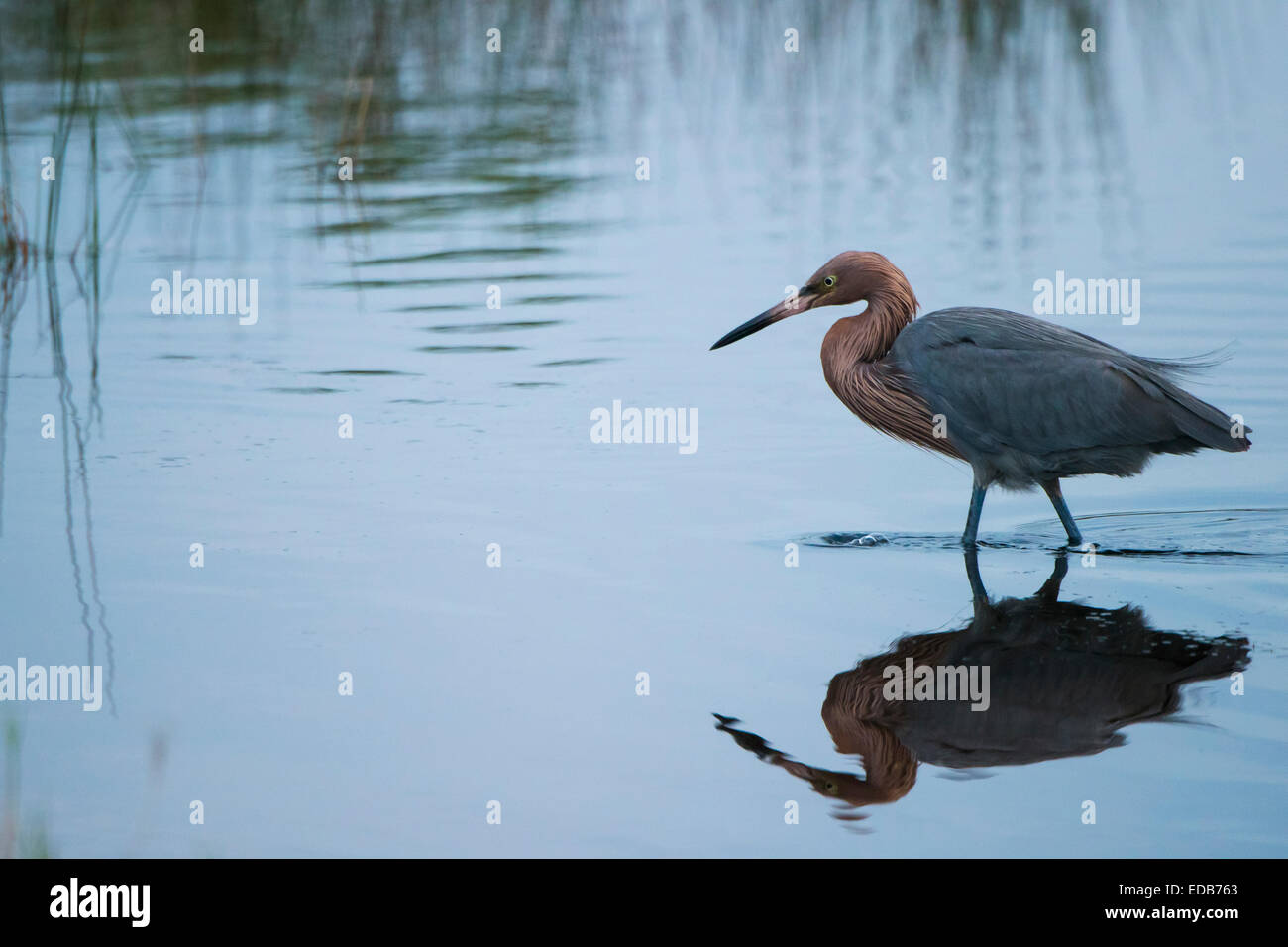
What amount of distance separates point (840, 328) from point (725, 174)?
20.4 feet

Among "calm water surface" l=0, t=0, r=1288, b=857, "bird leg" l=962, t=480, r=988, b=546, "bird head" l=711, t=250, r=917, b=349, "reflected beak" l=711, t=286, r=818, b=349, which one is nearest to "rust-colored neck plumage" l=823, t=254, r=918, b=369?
"bird head" l=711, t=250, r=917, b=349

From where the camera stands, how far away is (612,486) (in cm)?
780

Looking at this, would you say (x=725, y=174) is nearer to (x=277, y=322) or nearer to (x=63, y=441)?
(x=277, y=322)

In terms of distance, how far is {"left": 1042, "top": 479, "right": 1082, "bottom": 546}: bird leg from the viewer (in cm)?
709

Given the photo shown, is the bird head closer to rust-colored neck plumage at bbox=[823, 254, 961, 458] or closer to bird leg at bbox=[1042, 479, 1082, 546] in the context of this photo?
rust-colored neck plumage at bbox=[823, 254, 961, 458]

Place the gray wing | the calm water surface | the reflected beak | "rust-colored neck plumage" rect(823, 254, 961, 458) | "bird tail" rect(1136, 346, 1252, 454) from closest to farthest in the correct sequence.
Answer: the calm water surface
"bird tail" rect(1136, 346, 1252, 454)
the gray wing
"rust-colored neck plumage" rect(823, 254, 961, 458)
the reflected beak

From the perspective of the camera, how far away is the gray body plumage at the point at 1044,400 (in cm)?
698

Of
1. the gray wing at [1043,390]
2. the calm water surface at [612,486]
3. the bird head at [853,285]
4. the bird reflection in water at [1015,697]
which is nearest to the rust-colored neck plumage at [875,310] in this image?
the bird head at [853,285]

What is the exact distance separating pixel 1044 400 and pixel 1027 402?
2.7 inches

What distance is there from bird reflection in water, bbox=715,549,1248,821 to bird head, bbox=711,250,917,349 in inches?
82.6

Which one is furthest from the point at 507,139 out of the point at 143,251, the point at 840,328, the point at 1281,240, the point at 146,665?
the point at 146,665

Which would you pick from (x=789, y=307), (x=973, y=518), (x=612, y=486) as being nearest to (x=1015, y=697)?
(x=973, y=518)

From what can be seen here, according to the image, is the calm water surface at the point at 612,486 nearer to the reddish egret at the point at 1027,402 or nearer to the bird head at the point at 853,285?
the reddish egret at the point at 1027,402

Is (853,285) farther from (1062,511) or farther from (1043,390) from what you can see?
(1062,511)
